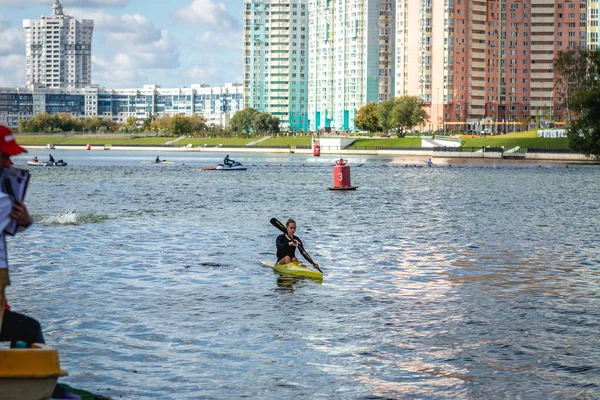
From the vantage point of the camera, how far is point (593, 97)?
124 metres

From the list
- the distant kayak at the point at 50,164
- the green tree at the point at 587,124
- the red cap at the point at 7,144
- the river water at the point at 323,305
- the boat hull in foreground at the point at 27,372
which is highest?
the green tree at the point at 587,124

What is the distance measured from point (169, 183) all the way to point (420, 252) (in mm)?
62497

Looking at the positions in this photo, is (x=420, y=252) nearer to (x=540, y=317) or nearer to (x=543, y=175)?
(x=540, y=317)

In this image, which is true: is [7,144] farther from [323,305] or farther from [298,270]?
[298,270]

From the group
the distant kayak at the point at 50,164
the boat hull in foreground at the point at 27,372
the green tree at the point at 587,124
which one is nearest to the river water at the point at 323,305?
the boat hull in foreground at the point at 27,372

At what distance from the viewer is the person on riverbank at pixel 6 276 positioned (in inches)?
400

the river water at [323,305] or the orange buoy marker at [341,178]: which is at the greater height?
the orange buoy marker at [341,178]

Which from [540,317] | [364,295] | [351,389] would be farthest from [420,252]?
[351,389]

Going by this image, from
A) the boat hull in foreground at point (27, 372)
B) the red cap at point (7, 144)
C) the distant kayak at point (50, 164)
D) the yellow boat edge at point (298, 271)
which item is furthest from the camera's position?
the distant kayak at point (50, 164)

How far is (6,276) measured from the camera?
10.5 meters

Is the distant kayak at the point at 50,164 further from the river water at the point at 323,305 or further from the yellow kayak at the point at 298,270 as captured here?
the yellow kayak at the point at 298,270

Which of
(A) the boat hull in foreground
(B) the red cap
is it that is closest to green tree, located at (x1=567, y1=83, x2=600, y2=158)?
(A) the boat hull in foreground

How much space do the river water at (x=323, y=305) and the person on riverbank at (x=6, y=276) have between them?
4.75 m

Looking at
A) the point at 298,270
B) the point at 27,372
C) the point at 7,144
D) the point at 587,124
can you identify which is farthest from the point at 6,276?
the point at 587,124
